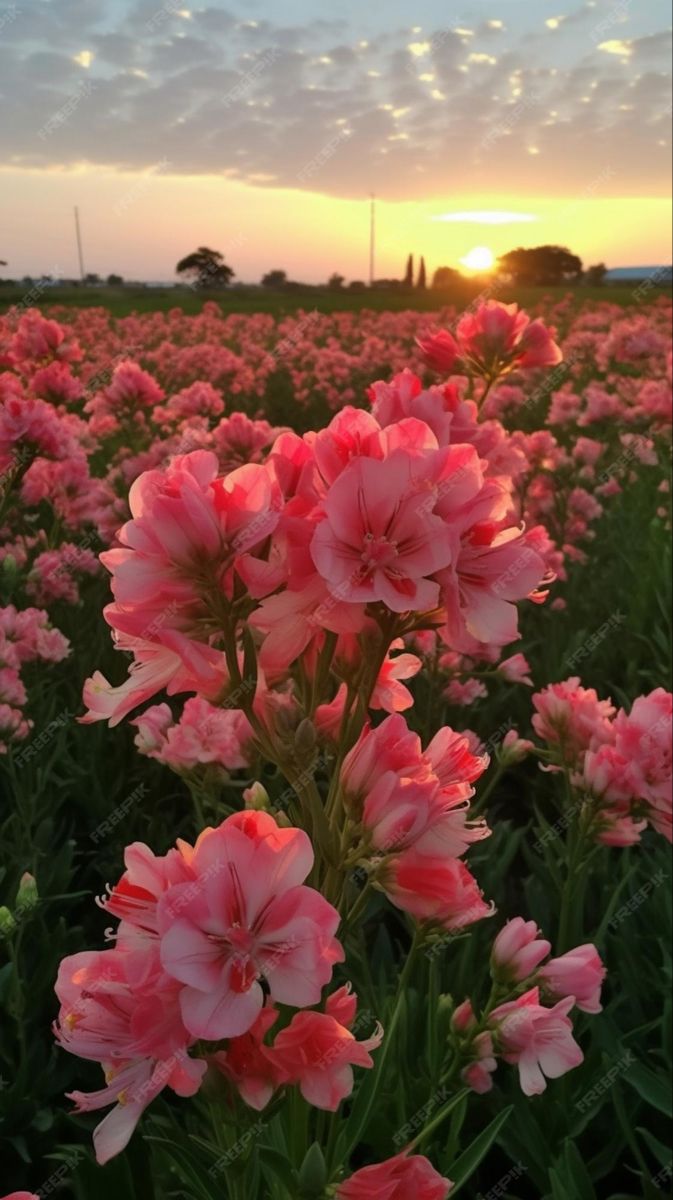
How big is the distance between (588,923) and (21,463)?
207cm

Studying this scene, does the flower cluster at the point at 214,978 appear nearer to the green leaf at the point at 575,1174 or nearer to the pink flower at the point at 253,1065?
the pink flower at the point at 253,1065

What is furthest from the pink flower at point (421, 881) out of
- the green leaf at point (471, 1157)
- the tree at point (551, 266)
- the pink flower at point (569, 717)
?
the tree at point (551, 266)

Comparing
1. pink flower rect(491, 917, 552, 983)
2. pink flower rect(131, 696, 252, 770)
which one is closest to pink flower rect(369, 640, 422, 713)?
pink flower rect(491, 917, 552, 983)

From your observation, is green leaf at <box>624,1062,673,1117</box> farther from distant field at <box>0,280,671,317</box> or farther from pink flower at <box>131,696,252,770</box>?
distant field at <box>0,280,671,317</box>

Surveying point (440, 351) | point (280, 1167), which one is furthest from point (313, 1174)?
point (440, 351)

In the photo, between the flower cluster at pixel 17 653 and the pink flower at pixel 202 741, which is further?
the flower cluster at pixel 17 653

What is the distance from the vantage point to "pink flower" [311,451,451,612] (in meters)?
0.84

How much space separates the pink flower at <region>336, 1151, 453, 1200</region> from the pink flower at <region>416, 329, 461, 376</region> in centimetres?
157

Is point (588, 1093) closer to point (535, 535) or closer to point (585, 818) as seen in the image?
point (585, 818)

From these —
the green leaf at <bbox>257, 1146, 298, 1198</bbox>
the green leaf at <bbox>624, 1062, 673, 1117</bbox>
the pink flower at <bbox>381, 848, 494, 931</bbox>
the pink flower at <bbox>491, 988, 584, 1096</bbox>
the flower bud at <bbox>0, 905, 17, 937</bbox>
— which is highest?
the pink flower at <bbox>381, 848, 494, 931</bbox>

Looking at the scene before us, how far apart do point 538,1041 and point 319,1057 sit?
0.45 metres

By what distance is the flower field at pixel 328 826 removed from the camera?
2.75ft

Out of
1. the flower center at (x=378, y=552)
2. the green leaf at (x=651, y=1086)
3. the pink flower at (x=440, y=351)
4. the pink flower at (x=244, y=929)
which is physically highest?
the pink flower at (x=440, y=351)

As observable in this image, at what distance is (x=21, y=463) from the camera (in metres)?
2.58
